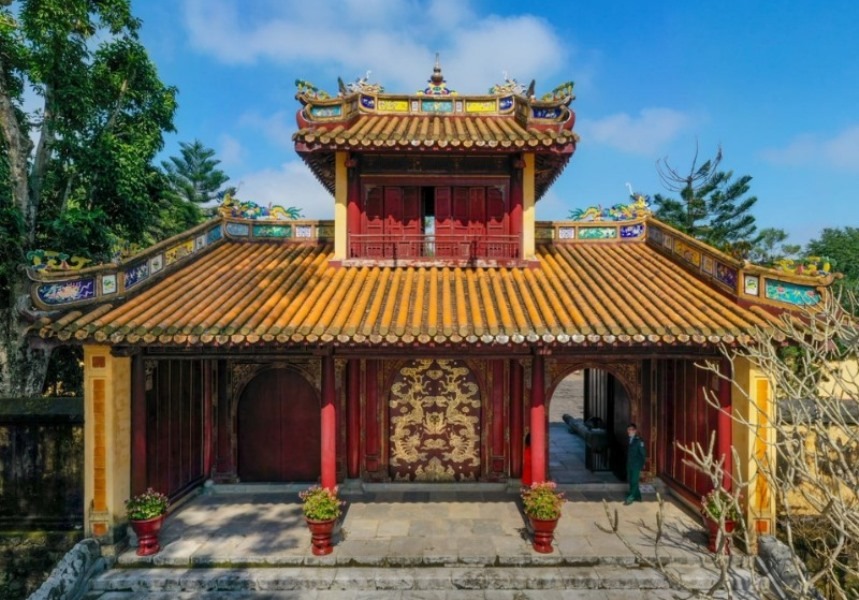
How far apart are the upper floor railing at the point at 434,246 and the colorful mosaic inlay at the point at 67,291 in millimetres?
4498

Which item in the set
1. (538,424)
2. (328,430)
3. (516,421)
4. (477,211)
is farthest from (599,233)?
(328,430)

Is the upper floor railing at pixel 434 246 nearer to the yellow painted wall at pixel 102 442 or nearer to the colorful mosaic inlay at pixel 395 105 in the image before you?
the colorful mosaic inlay at pixel 395 105

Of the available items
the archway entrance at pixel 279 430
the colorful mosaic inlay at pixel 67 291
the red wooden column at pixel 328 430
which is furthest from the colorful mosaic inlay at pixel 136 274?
the red wooden column at pixel 328 430

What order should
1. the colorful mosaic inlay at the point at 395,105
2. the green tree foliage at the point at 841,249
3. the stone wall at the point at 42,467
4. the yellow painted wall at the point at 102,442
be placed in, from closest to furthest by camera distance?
the yellow painted wall at the point at 102,442
the stone wall at the point at 42,467
the colorful mosaic inlay at the point at 395,105
the green tree foliage at the point at 841,249

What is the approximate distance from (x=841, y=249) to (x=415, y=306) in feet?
140

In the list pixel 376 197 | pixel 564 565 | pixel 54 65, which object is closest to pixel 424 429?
pixel 564 565

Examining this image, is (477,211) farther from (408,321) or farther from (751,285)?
(751,285)

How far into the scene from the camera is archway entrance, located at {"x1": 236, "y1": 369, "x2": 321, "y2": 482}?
10211mm

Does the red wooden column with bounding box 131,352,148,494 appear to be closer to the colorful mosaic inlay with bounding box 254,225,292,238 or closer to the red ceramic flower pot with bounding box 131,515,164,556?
the red ceramic flower pot with bounding box 131,515,164,556

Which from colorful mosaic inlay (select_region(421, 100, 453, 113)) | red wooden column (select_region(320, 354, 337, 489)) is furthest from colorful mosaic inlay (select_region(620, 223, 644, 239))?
red wooden column (select_region(320, 354, 337, 489))

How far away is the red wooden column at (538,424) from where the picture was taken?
819 cm

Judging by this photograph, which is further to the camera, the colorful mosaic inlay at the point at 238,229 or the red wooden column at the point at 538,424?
the colorful mosaic inlay at the point at 238,229

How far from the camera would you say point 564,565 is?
7.32 metres

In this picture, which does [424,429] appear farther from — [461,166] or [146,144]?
[146,144]
